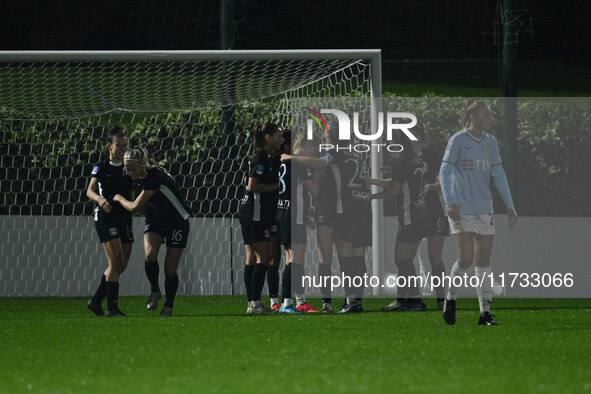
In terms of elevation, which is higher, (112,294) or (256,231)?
(256,231)

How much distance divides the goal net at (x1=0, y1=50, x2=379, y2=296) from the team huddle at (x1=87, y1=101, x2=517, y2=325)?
8.23ft

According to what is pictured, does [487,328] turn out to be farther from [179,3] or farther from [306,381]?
[179,3]

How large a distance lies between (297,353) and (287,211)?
410cm

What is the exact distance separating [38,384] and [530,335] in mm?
4200

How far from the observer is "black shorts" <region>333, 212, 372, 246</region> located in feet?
37.9

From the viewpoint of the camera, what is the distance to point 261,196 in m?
11.2

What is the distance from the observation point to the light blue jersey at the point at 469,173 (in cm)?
919

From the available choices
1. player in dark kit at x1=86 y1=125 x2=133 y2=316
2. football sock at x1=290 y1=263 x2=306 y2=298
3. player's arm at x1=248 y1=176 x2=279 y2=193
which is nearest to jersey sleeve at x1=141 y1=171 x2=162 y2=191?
player in dark kit at x1=86 y1=125 x2=133 y2=316

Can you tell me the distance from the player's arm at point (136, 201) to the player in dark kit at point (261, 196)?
3.44 ft

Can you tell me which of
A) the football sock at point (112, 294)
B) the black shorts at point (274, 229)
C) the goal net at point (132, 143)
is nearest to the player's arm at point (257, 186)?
the black shorts at point (274, 229)

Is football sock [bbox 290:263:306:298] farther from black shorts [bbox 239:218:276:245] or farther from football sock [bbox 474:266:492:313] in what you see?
football sock [bbox 474:266:492:313]

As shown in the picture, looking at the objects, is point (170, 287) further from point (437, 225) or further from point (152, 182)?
point (437, 225)

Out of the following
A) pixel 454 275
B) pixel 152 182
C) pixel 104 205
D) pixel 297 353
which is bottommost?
pixel 297 353

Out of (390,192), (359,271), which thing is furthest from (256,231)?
(390,192)
